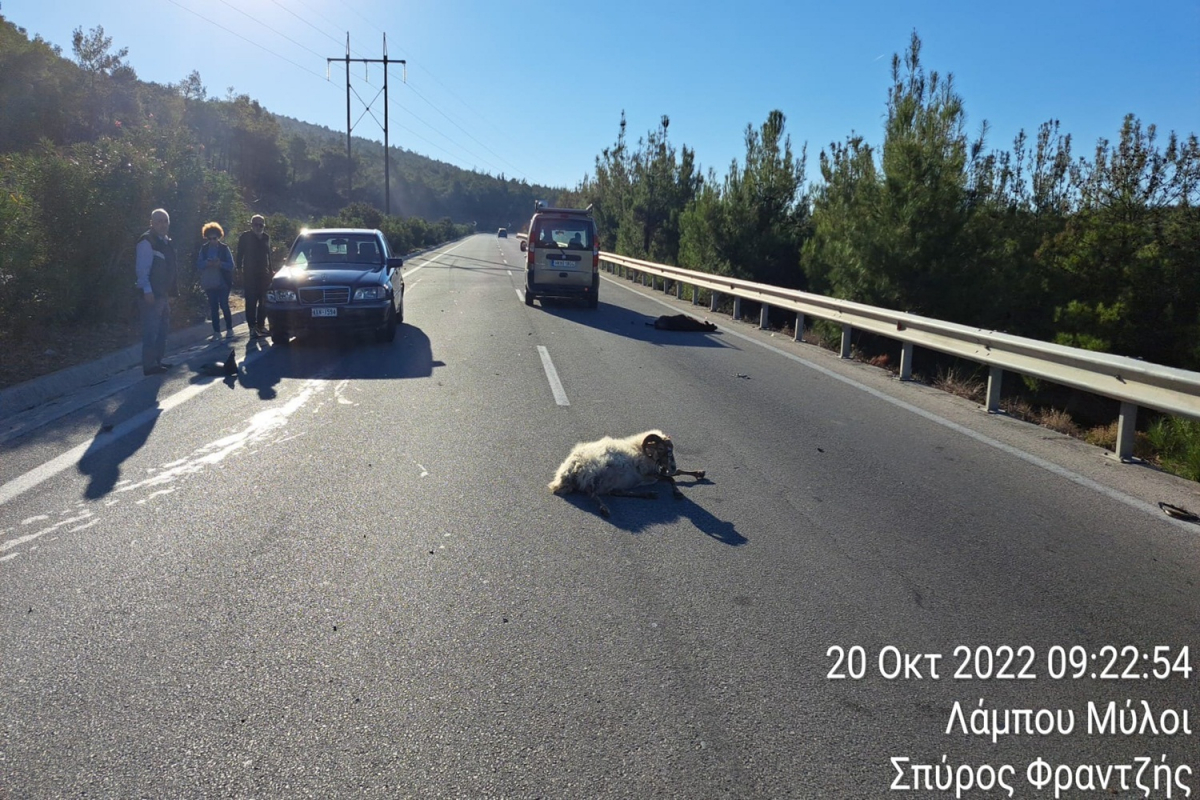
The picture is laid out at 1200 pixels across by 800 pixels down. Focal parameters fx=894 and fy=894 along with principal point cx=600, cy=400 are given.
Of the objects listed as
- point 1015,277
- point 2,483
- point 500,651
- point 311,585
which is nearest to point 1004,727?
point 500,651

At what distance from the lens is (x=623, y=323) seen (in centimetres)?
1833

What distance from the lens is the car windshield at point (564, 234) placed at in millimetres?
20906

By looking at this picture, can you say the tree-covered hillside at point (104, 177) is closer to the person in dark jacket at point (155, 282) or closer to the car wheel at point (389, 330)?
the person in dark jacket at point (155, 282)

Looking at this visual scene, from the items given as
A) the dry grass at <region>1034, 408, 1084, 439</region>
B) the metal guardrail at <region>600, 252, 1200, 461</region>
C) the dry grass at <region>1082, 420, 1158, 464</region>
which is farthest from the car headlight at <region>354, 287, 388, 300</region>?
the dry grass at <region>1082, 420, 1158, 464</region>

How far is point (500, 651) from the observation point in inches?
153

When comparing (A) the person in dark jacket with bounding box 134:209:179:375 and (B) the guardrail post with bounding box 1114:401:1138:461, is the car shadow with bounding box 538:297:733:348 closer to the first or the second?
(A) the person in dark jacket with bounding box 134:209:179:375

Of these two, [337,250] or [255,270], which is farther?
[337,250]

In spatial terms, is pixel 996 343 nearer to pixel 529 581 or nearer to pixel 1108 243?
pixel 529 581

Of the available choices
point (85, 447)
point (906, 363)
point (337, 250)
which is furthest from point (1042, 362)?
point (337, 250)

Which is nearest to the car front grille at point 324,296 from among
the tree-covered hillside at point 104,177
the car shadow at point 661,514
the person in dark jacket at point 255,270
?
the person in dark jacket at point 255,270

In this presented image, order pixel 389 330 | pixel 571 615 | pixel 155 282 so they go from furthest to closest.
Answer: pixel 389 330, pixel 155 282, pixel 571 615

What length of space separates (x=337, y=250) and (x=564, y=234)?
23.5 ft

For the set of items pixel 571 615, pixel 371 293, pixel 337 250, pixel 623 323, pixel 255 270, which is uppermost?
pixel 337 250

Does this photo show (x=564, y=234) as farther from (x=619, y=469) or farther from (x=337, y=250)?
(x=619, y=469)
